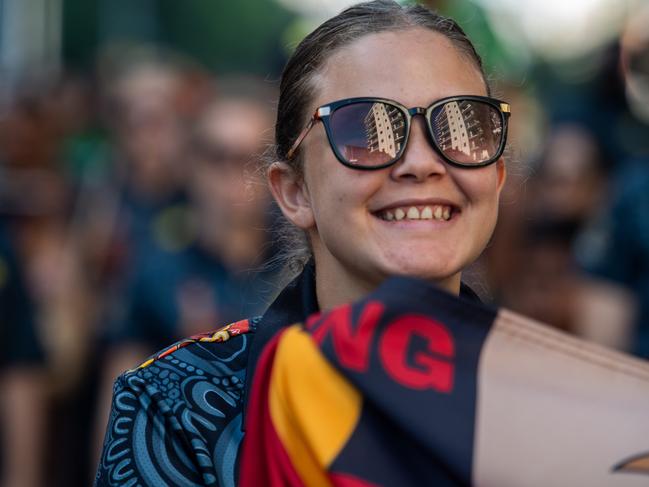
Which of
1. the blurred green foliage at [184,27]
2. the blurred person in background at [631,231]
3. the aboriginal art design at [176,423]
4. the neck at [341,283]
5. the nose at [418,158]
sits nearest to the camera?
the aboriginal art design at [176,423]

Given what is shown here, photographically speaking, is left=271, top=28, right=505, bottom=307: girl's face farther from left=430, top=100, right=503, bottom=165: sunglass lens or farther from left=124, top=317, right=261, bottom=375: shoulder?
left=124, top=317, right=261, bottom=375: shoulder

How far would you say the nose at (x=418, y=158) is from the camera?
2158mm

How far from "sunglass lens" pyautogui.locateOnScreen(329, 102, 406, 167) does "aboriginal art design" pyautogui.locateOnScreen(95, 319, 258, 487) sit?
48cm

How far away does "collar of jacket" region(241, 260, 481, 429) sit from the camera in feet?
7.11

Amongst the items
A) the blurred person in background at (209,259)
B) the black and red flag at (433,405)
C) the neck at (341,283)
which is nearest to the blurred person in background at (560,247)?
the blurred person in background at (209,259)

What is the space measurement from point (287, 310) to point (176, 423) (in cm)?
37

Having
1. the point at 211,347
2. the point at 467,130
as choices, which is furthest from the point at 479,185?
the point at 211,347

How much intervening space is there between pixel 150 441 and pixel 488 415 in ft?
2.10

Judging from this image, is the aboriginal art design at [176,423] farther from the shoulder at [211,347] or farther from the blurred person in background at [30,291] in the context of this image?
the blurred person in background at [30,291]

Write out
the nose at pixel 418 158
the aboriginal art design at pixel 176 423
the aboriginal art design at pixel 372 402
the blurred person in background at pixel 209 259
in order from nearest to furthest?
the aboriginal art design at pixel 372 402
the aboriginal art design at pixel 176 423
the nose at pixel 418 158
the blurred person in background at pixel 209 259

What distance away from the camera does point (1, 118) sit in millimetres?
5797

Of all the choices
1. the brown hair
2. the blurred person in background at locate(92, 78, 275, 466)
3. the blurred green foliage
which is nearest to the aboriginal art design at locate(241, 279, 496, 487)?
the brown hair

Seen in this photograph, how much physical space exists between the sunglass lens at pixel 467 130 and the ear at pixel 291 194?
14.3 inches

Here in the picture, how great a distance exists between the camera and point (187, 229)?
5004mm
